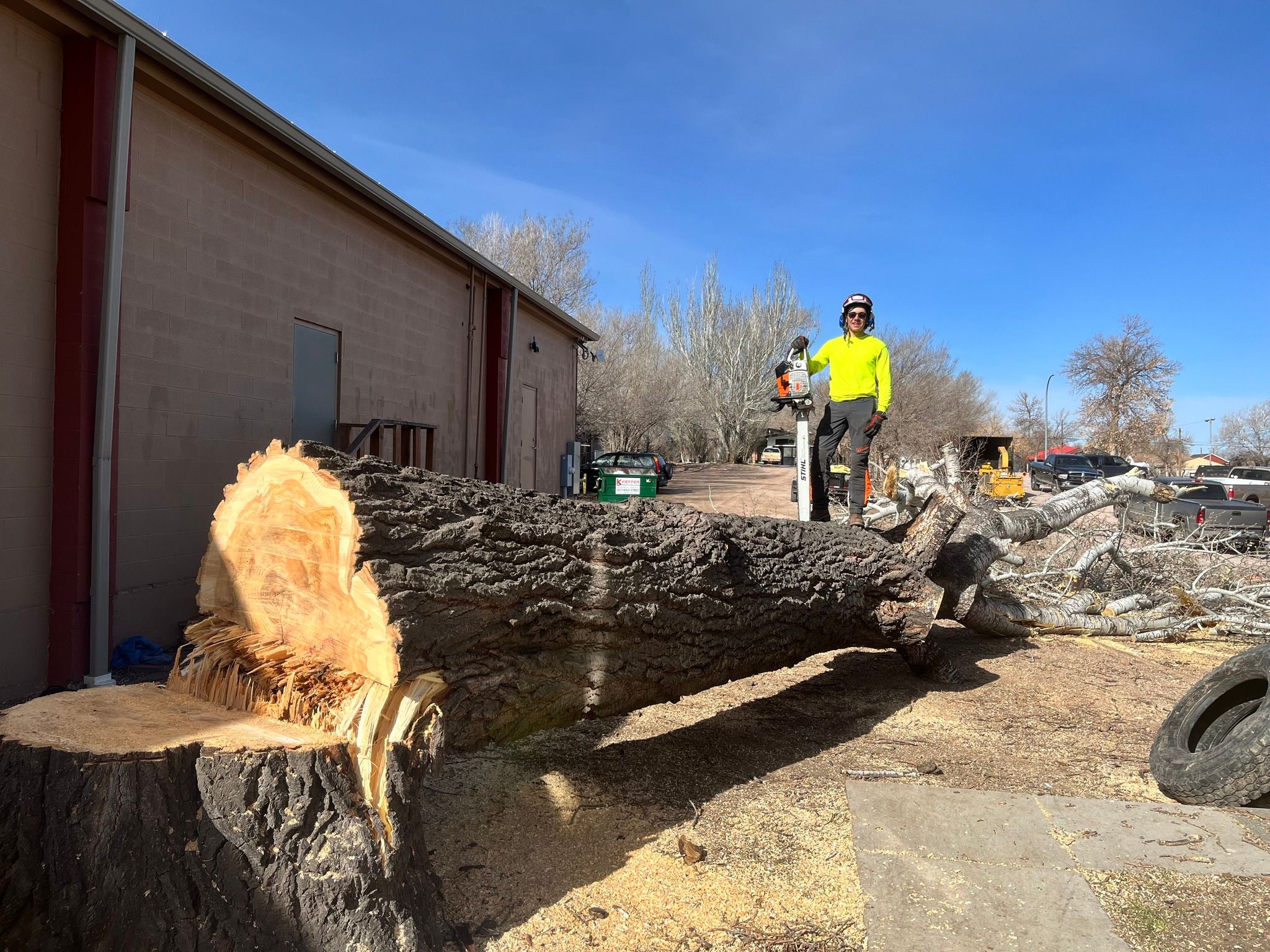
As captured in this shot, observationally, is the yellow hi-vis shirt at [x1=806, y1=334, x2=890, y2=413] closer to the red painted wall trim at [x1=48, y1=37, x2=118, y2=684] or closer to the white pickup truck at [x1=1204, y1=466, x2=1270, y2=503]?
the red painted wall trim at [x1=48, y1=37, x2=118, y2=684]

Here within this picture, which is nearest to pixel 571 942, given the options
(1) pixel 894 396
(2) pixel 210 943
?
(2) pixel 210 943

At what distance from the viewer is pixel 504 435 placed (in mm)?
11094

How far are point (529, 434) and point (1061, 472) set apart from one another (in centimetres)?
1657

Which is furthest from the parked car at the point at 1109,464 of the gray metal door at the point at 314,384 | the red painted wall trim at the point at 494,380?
Answer: the gray metal door at the point at 314,384

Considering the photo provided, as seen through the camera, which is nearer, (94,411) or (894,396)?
(94,411)

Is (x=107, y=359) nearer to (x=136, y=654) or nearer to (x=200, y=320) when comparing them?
(x=200, y=320)

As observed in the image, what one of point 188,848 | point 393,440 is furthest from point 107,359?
point 393,440

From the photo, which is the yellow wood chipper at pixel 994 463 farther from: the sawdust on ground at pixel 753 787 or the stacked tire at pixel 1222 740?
A: the stacked tire at pixel 1222 740

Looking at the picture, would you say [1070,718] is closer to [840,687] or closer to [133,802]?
[840,687]

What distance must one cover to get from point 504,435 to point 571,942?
925 cm

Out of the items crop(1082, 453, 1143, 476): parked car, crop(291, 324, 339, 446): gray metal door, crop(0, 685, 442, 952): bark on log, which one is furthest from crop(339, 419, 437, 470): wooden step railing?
crop(1082, 453, 1143, 476): parked car

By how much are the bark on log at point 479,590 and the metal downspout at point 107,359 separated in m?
2.34

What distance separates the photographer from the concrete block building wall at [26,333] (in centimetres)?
418

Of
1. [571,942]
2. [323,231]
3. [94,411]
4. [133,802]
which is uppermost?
[323,231]
